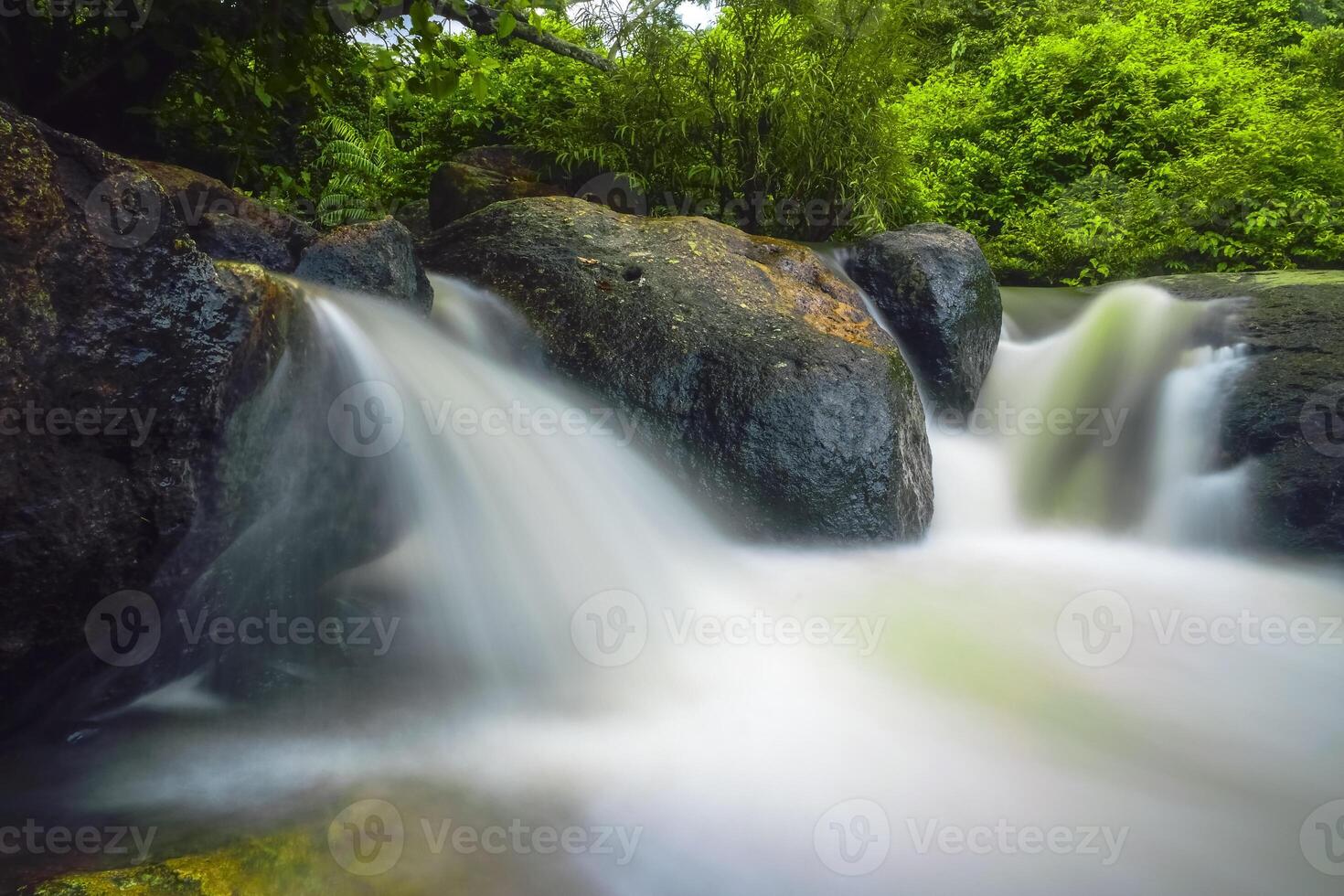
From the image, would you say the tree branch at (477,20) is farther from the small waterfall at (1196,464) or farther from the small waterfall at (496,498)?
the small waterfall at (1196,464)

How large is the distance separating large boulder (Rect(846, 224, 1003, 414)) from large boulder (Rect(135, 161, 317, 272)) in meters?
3.33

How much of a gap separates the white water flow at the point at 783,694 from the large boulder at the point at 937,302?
85 centimetres

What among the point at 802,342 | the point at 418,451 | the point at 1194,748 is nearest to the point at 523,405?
the point at 418,451

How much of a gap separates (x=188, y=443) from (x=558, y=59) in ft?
20.8

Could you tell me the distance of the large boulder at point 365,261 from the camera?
11.6 feet

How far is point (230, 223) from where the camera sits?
3.62 metres

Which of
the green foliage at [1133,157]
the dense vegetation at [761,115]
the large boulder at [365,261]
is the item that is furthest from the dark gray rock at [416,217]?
the green foliage at [1133,157]

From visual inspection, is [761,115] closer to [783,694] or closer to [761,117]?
[761,117]

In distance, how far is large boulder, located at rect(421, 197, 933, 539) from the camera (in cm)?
352

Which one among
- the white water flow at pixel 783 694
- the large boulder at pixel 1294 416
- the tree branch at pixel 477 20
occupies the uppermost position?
the tree branch at pixel 477 20

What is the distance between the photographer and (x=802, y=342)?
12.2ft

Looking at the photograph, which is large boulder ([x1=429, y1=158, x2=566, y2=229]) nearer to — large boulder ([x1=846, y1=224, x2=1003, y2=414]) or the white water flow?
the white water flow

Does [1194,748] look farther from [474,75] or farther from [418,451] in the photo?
[474,75]

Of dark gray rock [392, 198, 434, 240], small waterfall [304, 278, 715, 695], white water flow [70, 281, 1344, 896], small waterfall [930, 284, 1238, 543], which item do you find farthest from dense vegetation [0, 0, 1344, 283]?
small waterfall [930, 284, 1238, 543]
